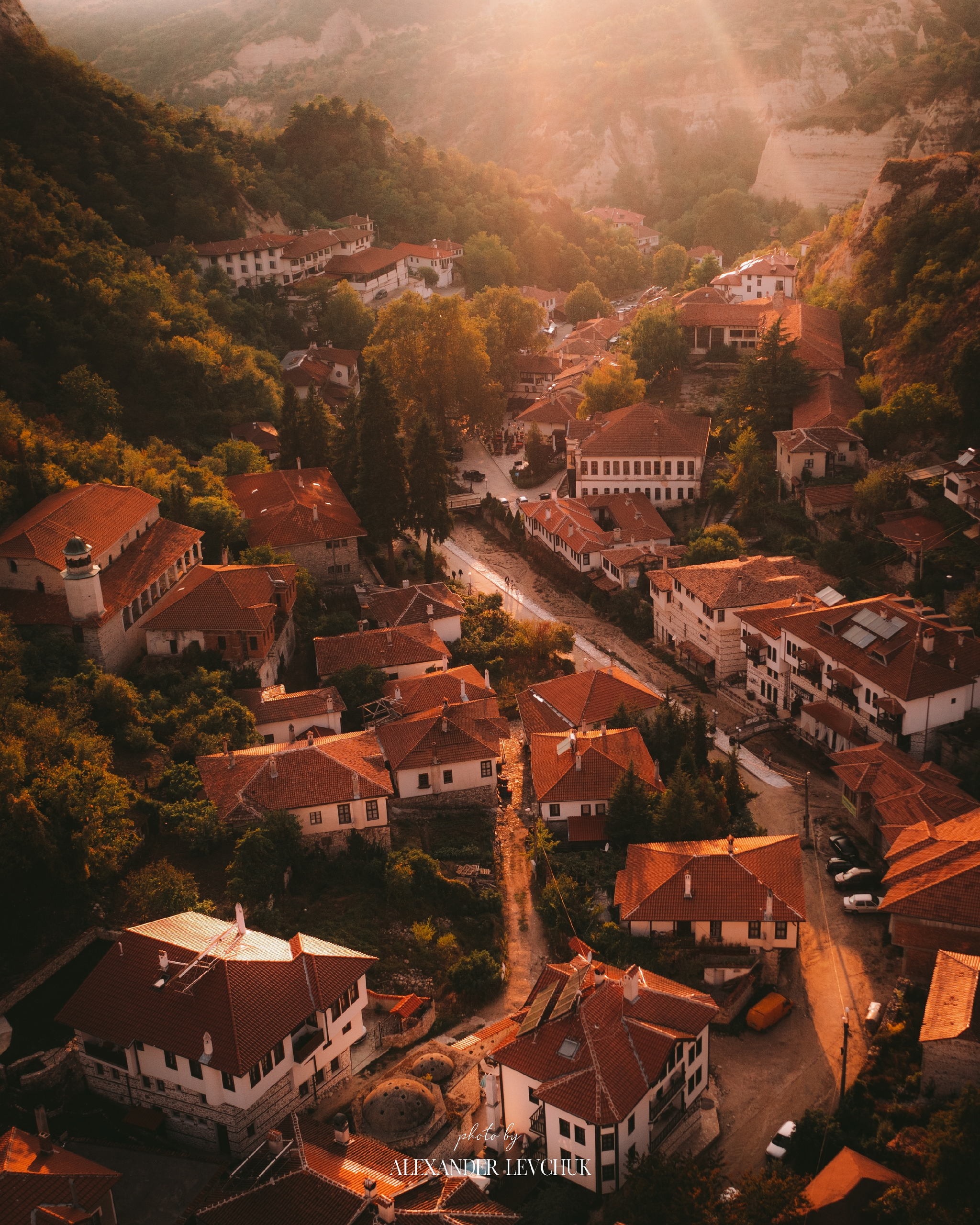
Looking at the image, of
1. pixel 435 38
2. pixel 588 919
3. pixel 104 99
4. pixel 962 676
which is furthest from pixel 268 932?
pixel 435 38

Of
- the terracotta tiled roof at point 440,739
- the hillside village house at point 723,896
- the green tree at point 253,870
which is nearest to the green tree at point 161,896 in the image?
the green tree at point 253,870

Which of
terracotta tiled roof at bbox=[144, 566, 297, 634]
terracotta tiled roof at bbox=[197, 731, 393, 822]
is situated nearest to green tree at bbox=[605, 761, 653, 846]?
terracotta tiled roof at bbox=[197, 731, 393, 822]

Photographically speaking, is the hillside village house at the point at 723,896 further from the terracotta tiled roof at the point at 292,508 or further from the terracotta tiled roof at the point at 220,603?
the terracotta tiled roof at the point at 292,508

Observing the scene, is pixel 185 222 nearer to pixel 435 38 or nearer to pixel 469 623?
pixel 469 623

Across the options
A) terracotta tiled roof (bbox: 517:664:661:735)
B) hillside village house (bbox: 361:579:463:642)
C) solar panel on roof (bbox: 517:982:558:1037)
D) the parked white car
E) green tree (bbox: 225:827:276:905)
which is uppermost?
solar panel on roof (bbox: 517:982:558:1037)

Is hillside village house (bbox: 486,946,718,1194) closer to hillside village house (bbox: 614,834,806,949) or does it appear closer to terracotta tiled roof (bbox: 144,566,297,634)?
hillside village house (bbox: 614,834,806,949)

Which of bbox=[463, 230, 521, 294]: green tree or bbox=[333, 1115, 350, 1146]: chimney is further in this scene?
bbox=[463, 230, 521, 294]: green tree
